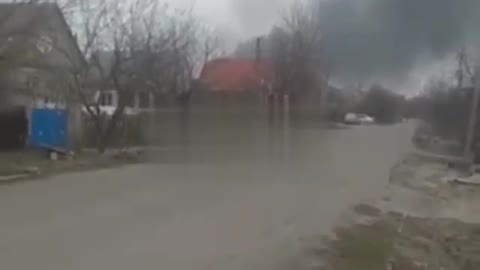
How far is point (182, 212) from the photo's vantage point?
48.4 ft

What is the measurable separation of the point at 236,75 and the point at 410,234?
2975cm

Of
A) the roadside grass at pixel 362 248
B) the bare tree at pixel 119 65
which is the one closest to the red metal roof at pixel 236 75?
the bare tree at pixel 119 65

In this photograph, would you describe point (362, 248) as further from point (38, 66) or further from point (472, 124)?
point (472, 124)

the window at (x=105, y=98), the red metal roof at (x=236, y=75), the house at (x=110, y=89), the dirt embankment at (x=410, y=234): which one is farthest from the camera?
the red metal roof at (x=236, y=75)

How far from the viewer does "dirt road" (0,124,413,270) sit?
10.0m

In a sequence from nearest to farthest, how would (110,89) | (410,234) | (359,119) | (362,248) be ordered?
(362,248), (410,234), (359,119), (110,89)

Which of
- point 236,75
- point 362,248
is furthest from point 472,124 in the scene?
point 362,248

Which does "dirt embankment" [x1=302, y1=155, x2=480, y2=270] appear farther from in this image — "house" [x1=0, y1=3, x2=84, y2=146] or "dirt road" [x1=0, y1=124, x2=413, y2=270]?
"house" [x1=0, y1=3, x2=84, y2=146]

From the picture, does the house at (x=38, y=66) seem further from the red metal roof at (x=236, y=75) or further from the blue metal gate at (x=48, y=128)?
the red metal roof at (x=236, y=75)

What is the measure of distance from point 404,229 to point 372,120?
10.3 metres

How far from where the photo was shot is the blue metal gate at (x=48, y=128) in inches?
1182

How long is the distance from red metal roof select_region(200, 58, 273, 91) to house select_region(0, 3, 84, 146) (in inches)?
300

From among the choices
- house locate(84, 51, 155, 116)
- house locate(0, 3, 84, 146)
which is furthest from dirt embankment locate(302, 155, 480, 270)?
house locate(84, 51, 155, 116)

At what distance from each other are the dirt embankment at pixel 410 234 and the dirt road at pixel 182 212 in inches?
22.8
